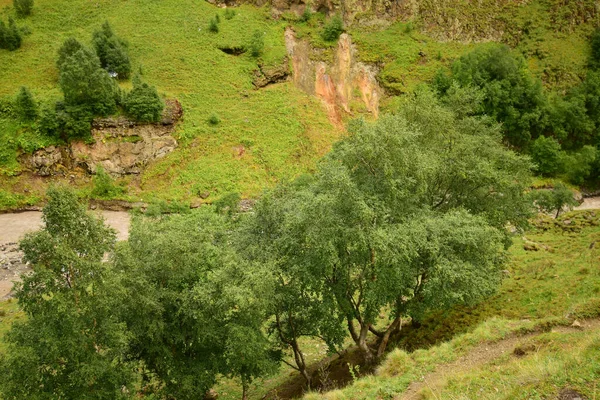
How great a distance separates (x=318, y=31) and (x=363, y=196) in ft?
181

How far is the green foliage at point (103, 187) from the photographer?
44.2 meters

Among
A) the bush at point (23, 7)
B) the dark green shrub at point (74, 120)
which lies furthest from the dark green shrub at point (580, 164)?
the bush at point (23, 7)

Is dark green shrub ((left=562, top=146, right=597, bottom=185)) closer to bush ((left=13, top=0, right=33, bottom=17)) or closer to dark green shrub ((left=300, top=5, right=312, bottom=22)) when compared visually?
dark green shrub ((left=300, top=5, right=312, bottom=22))

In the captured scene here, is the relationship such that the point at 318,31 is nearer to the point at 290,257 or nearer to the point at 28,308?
the point at 290,257

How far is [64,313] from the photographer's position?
12078mm

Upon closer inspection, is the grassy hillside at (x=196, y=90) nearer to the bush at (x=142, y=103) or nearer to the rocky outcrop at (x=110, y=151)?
the rocky outcrop at (x=110, y=151)

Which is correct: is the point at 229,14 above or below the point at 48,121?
above

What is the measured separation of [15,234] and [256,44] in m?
36.8

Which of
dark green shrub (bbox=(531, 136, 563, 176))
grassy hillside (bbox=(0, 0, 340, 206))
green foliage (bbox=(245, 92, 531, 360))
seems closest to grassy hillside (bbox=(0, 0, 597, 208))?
grassy hillside (bbox=(0, 0, 340, 206))

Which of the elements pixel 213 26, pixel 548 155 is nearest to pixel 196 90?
pixel 213 26

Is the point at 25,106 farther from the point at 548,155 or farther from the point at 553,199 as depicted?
the point at 548,155

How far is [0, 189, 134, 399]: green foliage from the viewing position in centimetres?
1184

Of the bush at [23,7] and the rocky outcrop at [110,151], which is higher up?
the bush at [23,7]

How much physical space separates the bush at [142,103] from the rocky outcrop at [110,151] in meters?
1.04
